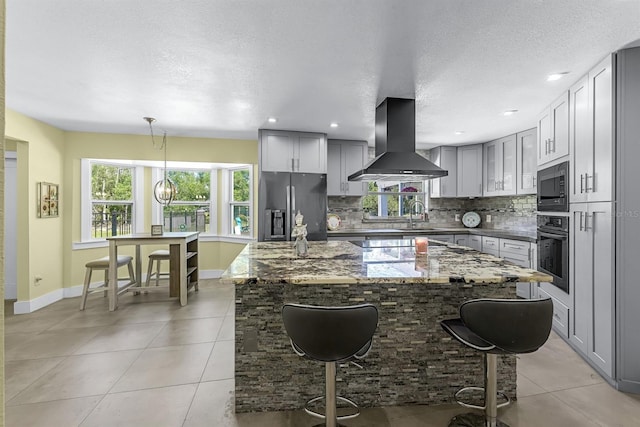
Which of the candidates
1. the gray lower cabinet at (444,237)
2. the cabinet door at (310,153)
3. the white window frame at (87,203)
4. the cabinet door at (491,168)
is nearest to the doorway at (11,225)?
the white window frame at (87,203)

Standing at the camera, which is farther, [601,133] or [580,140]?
[580,140]

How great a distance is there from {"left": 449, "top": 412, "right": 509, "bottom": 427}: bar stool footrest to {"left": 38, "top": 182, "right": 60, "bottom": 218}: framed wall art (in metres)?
5.04

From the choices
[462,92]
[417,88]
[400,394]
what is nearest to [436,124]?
[462,92]

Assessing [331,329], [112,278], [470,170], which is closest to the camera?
[331,329]

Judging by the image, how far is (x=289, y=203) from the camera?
441cm

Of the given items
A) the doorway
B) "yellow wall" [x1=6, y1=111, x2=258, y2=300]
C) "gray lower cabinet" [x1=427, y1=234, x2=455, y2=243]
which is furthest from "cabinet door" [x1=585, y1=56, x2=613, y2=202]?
the doorway

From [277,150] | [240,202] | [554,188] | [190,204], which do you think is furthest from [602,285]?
[190,204]

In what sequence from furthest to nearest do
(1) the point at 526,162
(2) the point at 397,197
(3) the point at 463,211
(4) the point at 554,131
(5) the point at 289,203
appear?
(3) the point at 463,211 < (2) the point at 397,197 < (5) the point at 289,203 < (1) the point at 526,162 < (4) the point at 554,131

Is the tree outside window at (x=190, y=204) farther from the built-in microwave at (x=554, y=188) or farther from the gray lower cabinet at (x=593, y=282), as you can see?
the gray lower cabinet at (x=593, y=282)

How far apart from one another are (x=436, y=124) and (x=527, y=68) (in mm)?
1563

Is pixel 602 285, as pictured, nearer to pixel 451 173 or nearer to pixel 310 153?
pixel 451 173

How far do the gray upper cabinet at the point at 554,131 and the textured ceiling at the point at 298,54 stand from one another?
5.1 inches

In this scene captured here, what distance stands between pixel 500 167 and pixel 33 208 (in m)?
6.50

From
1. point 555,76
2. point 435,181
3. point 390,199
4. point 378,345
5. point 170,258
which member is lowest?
point 378,345
